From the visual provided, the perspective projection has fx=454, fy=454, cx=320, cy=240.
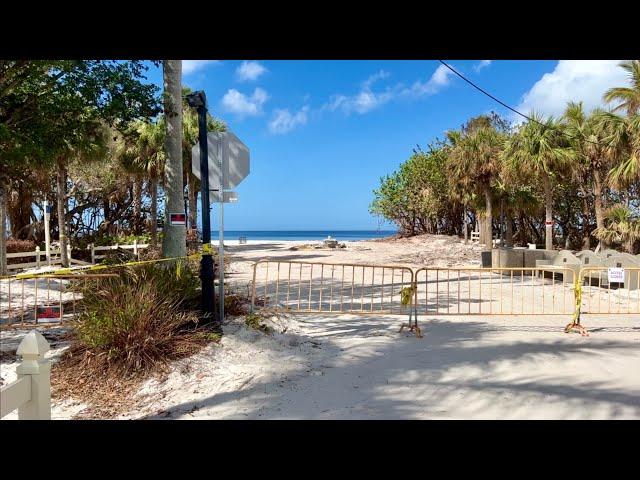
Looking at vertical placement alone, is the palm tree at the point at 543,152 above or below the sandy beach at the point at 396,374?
above

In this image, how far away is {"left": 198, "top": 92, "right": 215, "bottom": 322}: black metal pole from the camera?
6348 millimetres

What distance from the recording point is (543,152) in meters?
16.7

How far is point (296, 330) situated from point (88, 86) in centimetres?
572

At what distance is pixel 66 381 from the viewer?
4832 mm

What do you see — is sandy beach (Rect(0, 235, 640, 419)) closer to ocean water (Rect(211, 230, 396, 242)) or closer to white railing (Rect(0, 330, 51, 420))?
white railing (Rect(0, 330, 51, 420))

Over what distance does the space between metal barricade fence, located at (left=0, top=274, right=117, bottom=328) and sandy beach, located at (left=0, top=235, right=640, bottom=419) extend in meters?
0.55

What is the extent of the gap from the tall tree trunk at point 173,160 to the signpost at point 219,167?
1697mm

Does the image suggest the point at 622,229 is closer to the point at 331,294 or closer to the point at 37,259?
the point at 331,294

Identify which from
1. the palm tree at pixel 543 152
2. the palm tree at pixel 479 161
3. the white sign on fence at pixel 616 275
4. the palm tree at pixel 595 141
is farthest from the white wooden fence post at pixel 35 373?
the palm tree at pixel 479 161

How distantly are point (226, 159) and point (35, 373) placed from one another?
468cm

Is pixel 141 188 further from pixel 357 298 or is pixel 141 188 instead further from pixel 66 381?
pixel 66 381

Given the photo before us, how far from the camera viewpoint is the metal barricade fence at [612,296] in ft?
29.6

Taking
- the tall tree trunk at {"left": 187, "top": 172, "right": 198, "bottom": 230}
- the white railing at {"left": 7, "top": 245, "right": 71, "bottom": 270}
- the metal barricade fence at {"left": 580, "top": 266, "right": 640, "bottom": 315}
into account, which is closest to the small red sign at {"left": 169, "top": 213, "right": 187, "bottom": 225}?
the metal barricade fence at {"left": 580, "top": 266, "right": 640, "bottom": 315}

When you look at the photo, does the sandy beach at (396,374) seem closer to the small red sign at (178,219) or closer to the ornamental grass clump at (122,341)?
the ornamental grass clump at (122,341)
